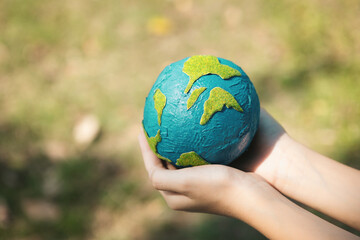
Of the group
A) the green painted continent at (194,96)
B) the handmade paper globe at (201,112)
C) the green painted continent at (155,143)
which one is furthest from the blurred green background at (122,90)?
the green painted continent at (194,96)

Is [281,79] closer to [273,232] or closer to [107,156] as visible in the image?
[107,156]

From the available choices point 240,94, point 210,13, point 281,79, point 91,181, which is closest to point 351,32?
point 281,79

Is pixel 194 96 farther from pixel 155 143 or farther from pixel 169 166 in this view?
pixel 169 166

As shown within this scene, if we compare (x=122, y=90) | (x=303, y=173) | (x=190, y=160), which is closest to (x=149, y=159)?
(x=190, y=160)

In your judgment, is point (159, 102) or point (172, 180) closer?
point (172, 180)

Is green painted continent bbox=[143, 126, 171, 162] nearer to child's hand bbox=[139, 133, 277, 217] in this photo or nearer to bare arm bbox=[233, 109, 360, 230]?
child's hand bbox=[139, 133, 277, 217]

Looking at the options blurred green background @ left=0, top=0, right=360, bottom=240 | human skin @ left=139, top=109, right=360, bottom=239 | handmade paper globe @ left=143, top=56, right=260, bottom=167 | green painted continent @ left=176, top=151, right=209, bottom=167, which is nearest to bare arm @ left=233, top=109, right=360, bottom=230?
human skin @ left=139, top=109, right=360, bottom=239

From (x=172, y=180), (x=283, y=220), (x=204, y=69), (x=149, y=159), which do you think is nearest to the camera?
(x=283, y=220)
